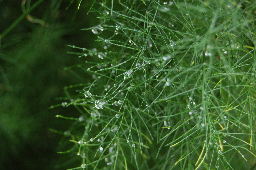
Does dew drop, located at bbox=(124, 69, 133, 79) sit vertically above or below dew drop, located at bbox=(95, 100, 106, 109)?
above

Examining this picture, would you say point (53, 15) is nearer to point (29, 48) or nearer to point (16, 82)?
point (29, 48)

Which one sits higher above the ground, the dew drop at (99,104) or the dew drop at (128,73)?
the dew drop at (128,73)

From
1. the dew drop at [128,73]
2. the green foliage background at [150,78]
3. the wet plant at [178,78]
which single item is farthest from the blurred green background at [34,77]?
the dew drop at [128,73]

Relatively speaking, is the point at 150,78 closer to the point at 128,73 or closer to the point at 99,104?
the point at 128,73

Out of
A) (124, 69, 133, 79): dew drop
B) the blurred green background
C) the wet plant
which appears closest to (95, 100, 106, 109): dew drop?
the wet plant

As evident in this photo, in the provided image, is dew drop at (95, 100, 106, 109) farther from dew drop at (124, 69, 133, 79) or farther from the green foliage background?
dew drop at (124, 69, 133, 79)

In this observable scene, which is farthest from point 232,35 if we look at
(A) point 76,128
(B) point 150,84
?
(A) point 76,128

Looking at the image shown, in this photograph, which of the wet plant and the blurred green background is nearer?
the wet plant

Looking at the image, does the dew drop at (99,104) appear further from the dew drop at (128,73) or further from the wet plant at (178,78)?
the dew drop at (128,73)

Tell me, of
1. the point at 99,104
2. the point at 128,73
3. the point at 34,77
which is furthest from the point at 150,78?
the point at 34,77

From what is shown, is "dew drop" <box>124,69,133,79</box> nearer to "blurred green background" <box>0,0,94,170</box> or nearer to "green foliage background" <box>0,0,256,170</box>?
"green foliage background" <box>0,0,256,170</box>
